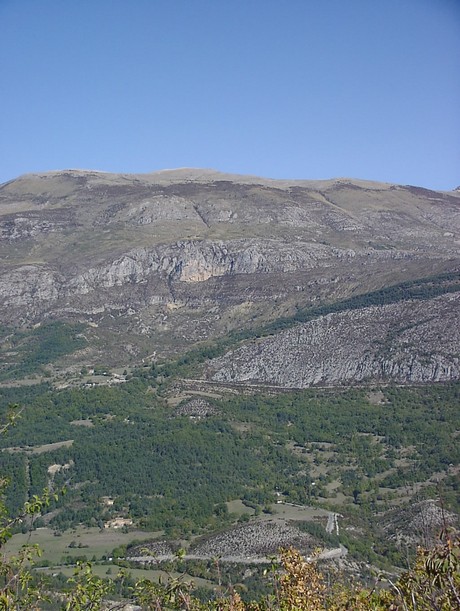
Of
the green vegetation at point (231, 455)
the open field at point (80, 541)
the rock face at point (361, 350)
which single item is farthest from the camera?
the rock face at point (361, 350)

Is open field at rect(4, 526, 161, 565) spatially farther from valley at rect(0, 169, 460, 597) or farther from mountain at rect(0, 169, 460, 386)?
mountain at rect(0, 169, 460, 386)

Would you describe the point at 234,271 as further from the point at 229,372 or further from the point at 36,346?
the point at 229,372

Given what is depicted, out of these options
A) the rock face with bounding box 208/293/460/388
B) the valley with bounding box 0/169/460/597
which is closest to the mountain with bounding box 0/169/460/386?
the rock face with bounding box 208/293/460/388

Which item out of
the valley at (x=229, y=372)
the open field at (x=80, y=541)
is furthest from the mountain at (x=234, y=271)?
the open field at (x=80, y=541)

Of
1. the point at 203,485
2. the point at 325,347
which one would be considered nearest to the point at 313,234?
the point at 325,347

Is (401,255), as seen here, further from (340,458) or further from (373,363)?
(340,458)

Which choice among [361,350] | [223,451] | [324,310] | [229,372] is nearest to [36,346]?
[229,372]

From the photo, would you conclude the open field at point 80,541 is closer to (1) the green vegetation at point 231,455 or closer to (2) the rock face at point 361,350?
(1) the green vegetation at point 231,455
